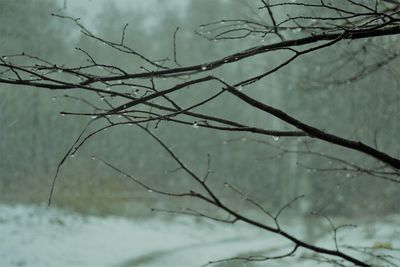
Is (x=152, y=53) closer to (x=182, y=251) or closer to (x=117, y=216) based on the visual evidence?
(x=117, y=216)

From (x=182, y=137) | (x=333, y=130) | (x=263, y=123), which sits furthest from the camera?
(x=263, y=123)

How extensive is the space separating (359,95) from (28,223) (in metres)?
4.92

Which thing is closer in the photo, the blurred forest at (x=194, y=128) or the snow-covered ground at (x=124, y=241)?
the blurred forest at (x=194, y=128)

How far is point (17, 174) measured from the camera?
23.0ft

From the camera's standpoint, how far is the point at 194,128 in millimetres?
11688

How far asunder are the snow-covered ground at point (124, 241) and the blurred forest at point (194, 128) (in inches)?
20.4

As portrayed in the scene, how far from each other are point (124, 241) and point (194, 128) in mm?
4384

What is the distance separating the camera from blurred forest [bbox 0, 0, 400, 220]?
4488 millimetres

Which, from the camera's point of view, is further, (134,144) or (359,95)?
(134,144)

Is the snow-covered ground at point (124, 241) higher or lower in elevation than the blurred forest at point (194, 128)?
lower

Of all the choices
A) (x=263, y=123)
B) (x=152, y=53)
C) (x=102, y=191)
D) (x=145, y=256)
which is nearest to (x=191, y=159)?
(x=263, y=123)

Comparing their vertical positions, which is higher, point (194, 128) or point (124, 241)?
point (194, 128)

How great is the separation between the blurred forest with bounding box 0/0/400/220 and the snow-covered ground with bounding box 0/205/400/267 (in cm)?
52

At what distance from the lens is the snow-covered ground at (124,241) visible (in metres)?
5.32
